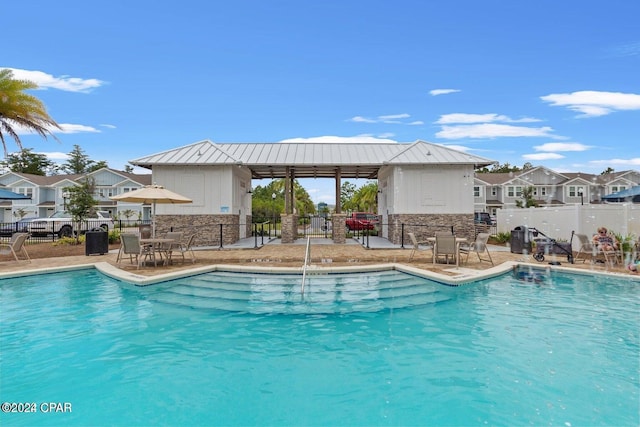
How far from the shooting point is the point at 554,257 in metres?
12.6

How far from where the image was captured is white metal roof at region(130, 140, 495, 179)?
16.0 metres

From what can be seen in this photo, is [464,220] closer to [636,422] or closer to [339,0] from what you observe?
[339,0]

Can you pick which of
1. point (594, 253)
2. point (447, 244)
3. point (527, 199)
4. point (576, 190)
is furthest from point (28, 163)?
point (576, 190)

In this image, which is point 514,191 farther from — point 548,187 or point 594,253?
point 594,253

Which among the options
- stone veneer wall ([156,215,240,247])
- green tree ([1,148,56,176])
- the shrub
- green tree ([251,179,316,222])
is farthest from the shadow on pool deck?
green tree ([1,148,56,176])

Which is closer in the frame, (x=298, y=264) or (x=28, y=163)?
(x=298, y=264)

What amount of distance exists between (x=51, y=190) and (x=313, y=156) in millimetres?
43764

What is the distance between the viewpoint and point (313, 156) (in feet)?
57.1

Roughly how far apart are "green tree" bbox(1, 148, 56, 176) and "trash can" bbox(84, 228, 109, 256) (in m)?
61.4

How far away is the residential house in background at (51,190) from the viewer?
43.2 meters

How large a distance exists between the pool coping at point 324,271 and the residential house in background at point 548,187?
114ft

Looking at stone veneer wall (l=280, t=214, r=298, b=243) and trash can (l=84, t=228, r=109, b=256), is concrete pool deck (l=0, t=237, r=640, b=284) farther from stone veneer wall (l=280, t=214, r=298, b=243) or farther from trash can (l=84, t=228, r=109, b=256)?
stone veneer wall (l=280, t=214, r=298, b=243)

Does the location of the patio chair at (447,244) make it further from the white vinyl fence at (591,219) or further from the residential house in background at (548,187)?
the residential house in background at (548,187)

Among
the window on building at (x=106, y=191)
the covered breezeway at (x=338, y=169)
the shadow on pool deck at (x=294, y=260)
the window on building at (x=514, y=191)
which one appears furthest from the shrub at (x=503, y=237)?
the window on building at (x=106, y=191)
